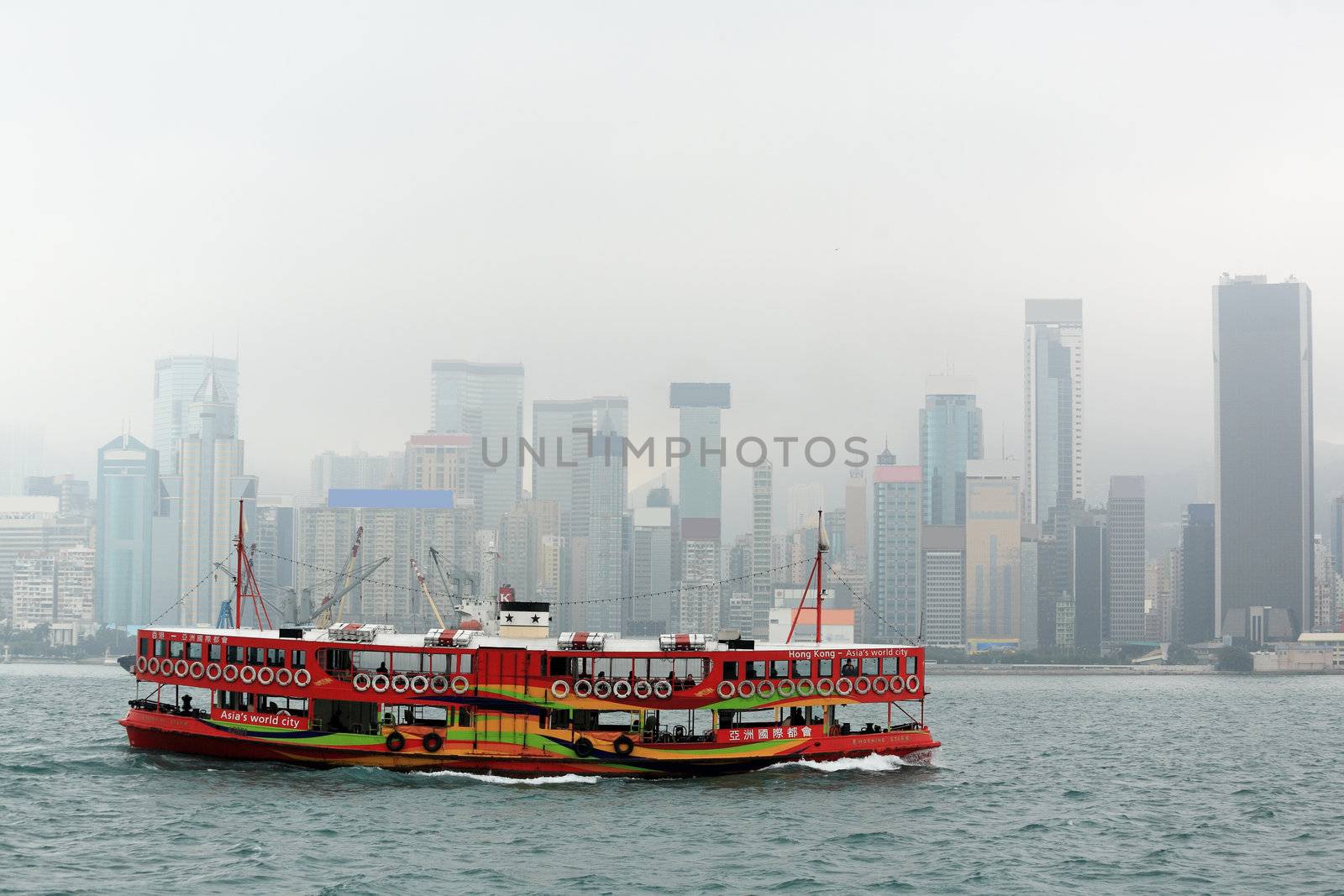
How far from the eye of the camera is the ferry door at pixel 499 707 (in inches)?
1859

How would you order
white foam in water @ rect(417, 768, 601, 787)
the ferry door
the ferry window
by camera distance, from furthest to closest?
1. the ferry window
2. the ferry door
3. white foam in water @ rect(417, 768, 601, 787)

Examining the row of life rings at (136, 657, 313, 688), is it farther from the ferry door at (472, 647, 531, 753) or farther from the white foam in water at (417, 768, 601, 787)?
the ferry door at (472, 647, 531, 753)

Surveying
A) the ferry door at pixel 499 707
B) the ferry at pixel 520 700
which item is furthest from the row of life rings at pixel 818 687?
the ferry door at pixel 499 707

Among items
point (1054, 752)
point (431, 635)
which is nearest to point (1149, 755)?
point (1054, 752)

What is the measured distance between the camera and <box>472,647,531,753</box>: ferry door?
155 feet

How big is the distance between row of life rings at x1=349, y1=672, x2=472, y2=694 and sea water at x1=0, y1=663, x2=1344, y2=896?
9.23 ft

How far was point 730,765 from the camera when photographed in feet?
157

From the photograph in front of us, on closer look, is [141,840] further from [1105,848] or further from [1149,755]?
[1149,755]

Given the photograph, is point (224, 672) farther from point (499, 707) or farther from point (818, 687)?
point (818, 687)

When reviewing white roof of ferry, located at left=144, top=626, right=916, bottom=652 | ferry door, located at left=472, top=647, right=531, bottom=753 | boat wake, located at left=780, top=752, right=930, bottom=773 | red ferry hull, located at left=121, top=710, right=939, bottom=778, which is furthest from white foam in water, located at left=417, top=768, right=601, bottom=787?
boat wake, located at left=780, top=752, right=930, bottom=773

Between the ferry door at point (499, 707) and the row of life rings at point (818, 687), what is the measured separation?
6800mm

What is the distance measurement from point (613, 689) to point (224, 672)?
13.6 meters

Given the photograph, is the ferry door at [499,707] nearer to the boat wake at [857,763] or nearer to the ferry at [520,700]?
the ferry at [520,700]

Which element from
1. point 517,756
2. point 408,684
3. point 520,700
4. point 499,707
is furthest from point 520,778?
point 408,684
